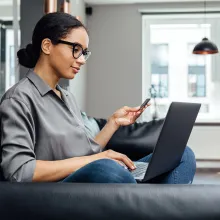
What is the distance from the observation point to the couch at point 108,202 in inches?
41.8

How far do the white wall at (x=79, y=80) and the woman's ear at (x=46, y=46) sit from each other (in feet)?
14.0

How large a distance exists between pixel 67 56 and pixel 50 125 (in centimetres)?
26

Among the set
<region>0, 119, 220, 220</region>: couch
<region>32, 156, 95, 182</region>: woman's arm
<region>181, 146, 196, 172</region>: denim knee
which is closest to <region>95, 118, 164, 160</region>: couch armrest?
<region>181, 146, 196, 172</region>: denim knee

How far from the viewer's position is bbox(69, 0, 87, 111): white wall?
20.0ft

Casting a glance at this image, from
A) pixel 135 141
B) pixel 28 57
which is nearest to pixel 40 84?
pixel 28 57

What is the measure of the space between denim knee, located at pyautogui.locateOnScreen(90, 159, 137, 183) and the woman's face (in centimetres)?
47

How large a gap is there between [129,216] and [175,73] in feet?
19.9

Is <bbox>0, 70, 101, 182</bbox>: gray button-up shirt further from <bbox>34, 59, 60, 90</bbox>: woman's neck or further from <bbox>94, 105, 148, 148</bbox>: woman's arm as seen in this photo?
<bbox>94, 105, 148, 148</bbox>: woman's arm

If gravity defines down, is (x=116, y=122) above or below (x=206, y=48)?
below

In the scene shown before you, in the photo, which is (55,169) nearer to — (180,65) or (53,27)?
(53,27)

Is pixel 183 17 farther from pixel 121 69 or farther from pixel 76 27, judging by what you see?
pixel 76 27

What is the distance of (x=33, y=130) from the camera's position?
142 centimetres

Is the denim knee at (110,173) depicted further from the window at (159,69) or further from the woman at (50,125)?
the window at (159,69)

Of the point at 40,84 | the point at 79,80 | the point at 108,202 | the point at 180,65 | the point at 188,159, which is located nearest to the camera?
the point at 108,202
